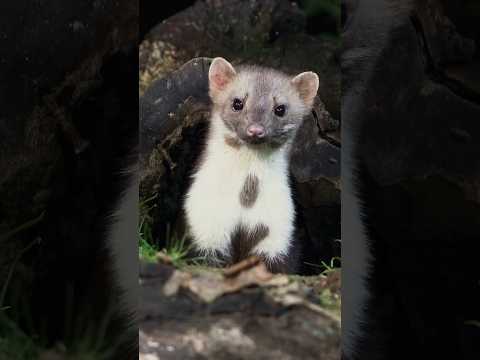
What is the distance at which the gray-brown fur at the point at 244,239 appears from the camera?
3377mm

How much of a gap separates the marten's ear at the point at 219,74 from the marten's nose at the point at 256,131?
→ 244mm

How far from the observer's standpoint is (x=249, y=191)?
11.2 ft

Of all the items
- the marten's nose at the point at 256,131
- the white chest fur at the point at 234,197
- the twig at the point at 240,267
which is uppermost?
the marten's nose at the point at 256,131

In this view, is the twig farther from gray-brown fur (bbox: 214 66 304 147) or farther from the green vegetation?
gray-brown fur (bbox: 214 66 304 147)

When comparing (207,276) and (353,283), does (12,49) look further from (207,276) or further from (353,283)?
(353,283)

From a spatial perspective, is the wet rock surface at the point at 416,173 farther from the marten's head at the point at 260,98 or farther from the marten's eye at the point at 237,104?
the marten's eye at the point at 237,104

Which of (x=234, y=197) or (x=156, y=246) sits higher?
(x=234, y=197)

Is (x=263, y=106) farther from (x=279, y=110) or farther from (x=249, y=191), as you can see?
(x=249, y=191)

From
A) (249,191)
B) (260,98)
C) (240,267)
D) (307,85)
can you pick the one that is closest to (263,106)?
(260,98)

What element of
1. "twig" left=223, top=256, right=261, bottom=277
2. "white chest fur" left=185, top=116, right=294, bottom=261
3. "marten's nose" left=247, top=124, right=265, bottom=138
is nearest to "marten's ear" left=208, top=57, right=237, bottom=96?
"white chest fur" left=185, top=116, right=294, bottom=261

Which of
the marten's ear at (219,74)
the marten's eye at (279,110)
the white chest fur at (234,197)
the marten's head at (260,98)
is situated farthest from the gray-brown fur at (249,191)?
the marten's ear at (219,74)

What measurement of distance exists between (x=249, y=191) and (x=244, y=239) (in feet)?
0.73

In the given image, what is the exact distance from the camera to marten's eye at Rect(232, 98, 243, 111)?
3346mm

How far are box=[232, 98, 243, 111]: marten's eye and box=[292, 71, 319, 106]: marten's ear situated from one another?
0.26m
